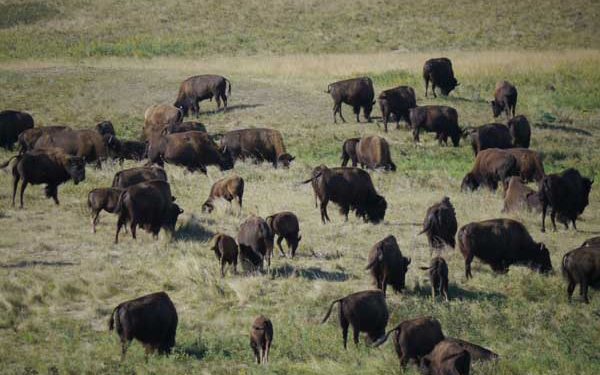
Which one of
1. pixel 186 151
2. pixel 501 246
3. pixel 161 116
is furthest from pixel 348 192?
pixel 161 116

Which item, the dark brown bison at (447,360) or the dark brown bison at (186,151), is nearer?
the dark brown bison at (447,360)

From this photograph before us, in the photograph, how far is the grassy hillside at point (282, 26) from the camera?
166ft

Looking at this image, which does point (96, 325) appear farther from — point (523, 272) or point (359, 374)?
point (523, 272)

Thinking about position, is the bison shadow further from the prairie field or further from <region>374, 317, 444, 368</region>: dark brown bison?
<region>374, 317, 444, 368</region>: dark brown bison

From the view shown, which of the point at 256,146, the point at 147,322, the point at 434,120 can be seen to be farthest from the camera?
the point at 434,120

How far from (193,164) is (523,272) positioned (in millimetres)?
9655

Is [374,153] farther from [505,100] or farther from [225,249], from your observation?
[225,249]

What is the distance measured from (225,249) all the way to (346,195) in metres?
4.54

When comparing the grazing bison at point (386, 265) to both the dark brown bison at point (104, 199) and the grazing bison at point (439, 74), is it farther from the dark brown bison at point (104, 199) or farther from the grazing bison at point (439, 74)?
the grazing bison at point (439, 74)

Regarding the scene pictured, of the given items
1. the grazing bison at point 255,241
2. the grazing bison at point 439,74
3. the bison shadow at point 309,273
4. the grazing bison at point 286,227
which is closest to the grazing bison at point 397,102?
the grazing bison at point 439,74

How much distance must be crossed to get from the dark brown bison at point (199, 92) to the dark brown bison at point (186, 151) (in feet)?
25.0

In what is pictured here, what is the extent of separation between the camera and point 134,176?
59.5ft

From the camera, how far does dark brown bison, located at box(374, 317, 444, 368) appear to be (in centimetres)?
1088

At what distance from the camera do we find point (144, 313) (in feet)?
36.2
